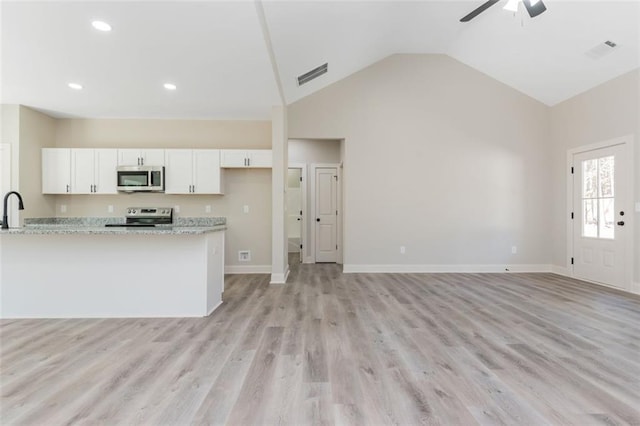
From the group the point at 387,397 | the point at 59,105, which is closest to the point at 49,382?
the point at 387,397

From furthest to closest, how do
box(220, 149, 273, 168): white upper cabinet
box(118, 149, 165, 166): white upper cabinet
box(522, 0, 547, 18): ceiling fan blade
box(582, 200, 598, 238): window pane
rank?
box(220, 149, 273, 168): white upper cabinet
box(118, 149, 165, 166): white upper cabinet
box(582, 200, 598, 238): window pane
box(522, 0, 547, 18): ceiling fan blade

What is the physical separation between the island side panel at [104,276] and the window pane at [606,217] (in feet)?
18.7

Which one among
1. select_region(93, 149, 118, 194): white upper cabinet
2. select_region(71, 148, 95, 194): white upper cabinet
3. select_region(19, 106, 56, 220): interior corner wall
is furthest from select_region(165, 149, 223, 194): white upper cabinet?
select_region(19, 106, 56, 220): interior corner wall

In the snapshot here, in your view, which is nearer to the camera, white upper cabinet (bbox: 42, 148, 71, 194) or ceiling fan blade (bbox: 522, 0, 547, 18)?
ceiling fan blade (bbox: 522, 0, 547, 18)

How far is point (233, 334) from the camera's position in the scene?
2844 mm

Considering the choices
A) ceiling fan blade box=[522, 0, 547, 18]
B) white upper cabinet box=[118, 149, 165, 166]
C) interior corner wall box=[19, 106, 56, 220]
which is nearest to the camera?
ceiling fan blade box=[522, 0, 547, 18]

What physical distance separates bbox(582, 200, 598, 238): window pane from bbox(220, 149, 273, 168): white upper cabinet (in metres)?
5.23

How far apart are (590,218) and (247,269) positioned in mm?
5773

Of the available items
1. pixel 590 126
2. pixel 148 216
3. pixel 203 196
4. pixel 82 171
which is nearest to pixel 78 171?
pixel 82 171

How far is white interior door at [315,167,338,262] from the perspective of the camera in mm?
7109

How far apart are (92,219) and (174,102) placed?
2557 millimetres

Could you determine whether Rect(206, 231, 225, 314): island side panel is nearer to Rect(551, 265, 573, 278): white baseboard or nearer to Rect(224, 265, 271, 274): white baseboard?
Rect(224, 265, 271, 274): white baseboard

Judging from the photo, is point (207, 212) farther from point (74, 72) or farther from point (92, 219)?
point (74, 72)

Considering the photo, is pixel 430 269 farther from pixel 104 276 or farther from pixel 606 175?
pixel 104 276
